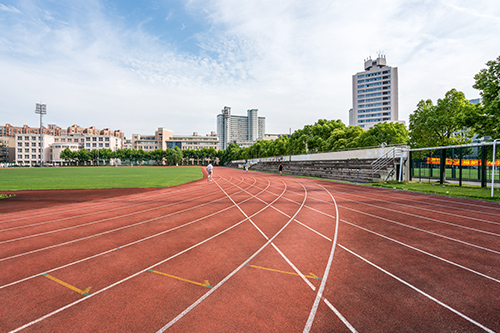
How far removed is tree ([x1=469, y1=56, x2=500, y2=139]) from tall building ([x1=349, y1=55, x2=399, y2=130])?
3337 inches

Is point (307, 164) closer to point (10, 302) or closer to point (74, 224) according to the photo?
point (74, 224)

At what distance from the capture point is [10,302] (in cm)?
360

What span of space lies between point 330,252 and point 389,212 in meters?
5.70

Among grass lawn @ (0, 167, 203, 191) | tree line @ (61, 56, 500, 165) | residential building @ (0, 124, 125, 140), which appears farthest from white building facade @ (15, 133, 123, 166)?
grass lawn @ (0, 167, 203, 191)

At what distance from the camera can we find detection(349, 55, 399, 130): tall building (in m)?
95.9

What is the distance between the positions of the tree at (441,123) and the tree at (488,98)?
543 centimetres

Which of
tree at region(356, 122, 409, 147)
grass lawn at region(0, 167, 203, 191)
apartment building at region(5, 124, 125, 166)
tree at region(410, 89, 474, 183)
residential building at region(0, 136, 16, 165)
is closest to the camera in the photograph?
grass lawn at region(0, 167, 203, 191)

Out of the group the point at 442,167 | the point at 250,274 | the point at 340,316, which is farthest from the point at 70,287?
the point at 442,167

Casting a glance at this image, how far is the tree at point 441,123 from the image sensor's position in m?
21.2

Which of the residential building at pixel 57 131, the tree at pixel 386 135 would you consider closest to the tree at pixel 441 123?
the tree at pixel 386 135

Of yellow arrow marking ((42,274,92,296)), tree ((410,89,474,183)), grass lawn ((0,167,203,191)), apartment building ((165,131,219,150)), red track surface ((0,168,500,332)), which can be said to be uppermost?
apartment building ((165,131,219,150))

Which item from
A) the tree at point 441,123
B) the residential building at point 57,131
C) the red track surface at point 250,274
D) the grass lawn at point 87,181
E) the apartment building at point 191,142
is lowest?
the red track surface at point 250,274

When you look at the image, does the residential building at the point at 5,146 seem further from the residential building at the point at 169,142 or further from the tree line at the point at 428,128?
the tree line at the point at 428,128

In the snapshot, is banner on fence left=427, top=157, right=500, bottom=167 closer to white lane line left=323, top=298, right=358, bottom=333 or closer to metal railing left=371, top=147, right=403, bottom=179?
metal railing left=371, top=147, right=403, bottom=179
